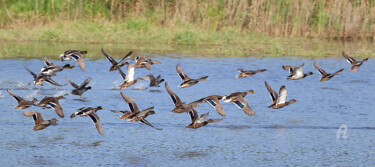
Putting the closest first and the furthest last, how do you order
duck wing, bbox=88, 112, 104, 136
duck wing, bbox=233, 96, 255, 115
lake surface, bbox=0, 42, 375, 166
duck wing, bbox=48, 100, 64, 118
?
lake surface, bbox=0, 42, 375, 166
duck wing, bbox=88, 112, 104, 136
duck wing, bbox=48, 100, 64, 118
duck wing, bbox=233, 96, 255, 115

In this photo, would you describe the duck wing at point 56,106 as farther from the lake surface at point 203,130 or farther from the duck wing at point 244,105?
the duck wing at point 244,105

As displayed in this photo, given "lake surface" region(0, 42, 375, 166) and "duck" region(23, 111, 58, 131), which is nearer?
"lake surface" region(0, 42, 375, 166)

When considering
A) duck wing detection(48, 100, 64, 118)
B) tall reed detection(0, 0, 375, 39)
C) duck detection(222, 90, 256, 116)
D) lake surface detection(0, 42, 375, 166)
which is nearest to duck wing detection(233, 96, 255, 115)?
duck detection(222, 90, 256, 116)

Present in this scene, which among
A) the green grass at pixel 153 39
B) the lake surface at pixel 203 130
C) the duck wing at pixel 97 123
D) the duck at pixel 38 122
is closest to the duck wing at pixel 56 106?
the lake surface at pixel 203 130

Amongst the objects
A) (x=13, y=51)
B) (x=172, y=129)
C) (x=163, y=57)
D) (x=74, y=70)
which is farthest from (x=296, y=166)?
(x=13, y=51)

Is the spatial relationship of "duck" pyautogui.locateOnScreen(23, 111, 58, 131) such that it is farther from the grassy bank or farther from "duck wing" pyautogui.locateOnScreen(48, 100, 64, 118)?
the grassy bank

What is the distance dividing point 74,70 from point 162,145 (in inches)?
343

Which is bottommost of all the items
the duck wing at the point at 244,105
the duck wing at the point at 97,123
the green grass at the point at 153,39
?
the green grass at the point at 153,39

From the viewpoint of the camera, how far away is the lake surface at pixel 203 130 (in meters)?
9.29

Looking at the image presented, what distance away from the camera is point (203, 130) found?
1112 cm

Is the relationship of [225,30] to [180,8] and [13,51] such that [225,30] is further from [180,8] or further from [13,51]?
[13,51]

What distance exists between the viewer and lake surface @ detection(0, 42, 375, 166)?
9.29 m

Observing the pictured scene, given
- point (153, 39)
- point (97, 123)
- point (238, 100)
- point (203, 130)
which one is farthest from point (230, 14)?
point (97, 123)

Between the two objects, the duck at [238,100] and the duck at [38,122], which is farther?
the duck at [238,100]
